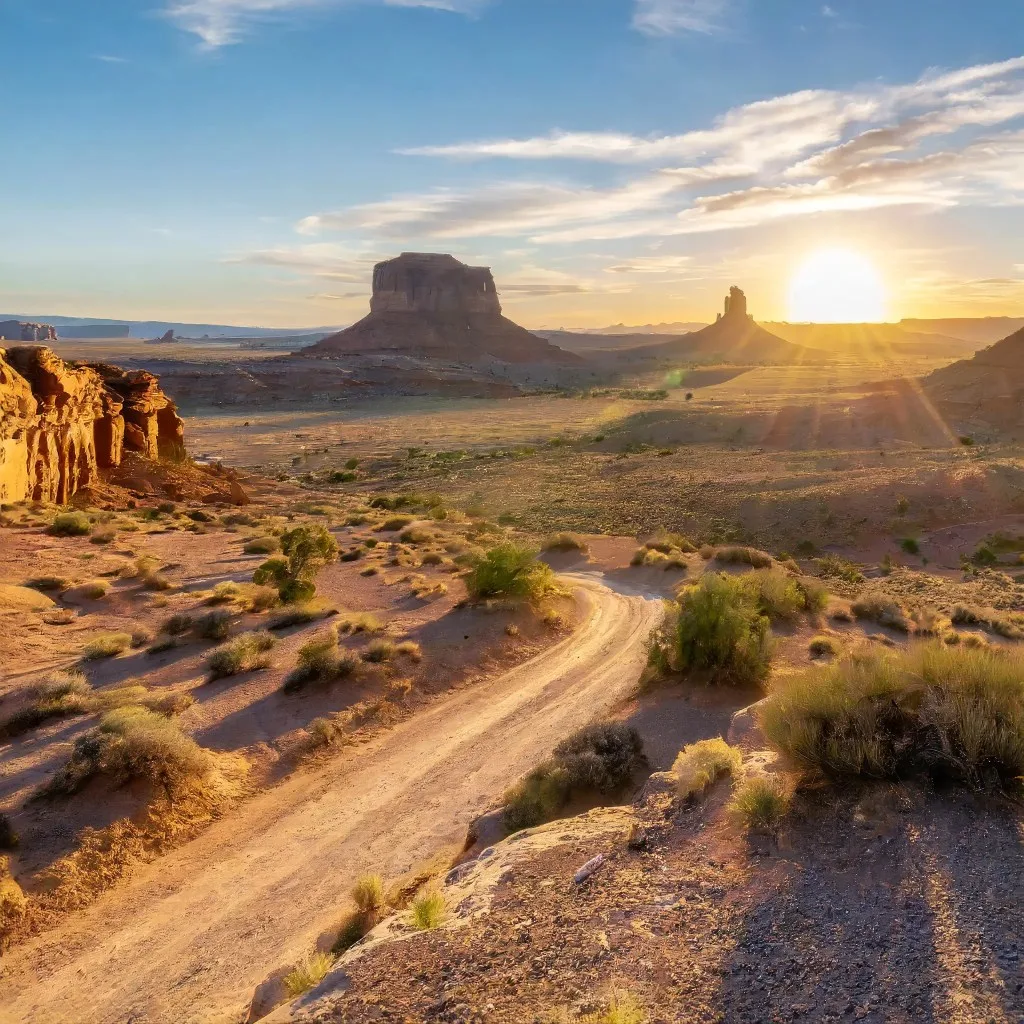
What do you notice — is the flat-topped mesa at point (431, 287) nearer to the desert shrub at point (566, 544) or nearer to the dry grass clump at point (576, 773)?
the desert shrub at point (566, 544)

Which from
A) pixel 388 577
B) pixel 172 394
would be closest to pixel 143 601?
pixel 388 577

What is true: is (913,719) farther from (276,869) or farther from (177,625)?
(177,625)

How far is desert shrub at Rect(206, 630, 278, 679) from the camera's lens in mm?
13406

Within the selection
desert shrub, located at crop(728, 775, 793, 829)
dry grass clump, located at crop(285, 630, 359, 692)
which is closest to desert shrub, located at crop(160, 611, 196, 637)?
dry grass clump, located at crop(285, 630, 359, 692)

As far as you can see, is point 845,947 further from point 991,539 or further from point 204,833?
point 991,539

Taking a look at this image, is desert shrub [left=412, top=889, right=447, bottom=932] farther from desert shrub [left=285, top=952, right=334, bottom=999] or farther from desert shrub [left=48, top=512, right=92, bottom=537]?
desert shrub [left=48, top=512, right=92, bottom=537]

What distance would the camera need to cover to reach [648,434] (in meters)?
60.5

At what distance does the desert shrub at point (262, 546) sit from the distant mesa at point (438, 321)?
126895 millimetres

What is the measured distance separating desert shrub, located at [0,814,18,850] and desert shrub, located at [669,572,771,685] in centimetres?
1027

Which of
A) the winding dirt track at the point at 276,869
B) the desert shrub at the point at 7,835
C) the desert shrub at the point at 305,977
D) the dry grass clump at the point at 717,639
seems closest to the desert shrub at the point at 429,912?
the desert shrub at the point at 305,977

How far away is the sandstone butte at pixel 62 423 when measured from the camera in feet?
85.3

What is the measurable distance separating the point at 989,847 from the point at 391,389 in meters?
107

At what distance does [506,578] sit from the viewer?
59.4ft

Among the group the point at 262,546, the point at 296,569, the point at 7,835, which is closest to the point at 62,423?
the point at 262,546
